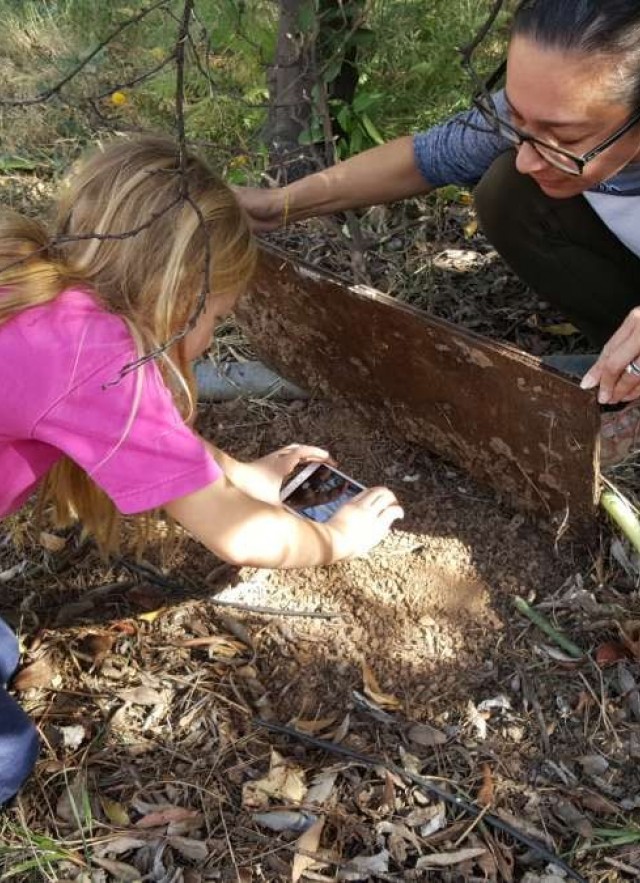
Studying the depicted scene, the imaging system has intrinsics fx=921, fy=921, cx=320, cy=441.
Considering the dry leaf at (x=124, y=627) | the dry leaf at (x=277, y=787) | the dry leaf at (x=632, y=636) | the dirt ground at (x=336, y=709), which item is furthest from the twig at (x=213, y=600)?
the dry leaf at (x=632, y=636)

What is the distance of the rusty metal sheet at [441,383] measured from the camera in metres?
1.90

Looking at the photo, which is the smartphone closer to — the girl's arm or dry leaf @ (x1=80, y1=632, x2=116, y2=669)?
the girl's arm

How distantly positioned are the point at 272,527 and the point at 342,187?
3.16 feet

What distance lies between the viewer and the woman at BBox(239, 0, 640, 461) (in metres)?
1.58

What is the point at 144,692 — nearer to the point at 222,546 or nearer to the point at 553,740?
the point at 222,546

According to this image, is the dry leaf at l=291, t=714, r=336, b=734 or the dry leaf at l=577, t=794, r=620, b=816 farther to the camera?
the dry leaf at l=291, t=714, r=336, b=734

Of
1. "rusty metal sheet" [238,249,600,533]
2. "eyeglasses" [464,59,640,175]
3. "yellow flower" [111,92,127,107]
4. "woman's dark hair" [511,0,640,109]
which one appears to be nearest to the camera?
"woman's dark hair" [511,0,640,109]

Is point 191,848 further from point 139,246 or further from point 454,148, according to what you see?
point 454,148

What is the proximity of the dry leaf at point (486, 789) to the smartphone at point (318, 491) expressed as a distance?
2.08ft

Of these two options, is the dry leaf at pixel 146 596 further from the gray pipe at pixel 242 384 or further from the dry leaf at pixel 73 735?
the gray pipe at pixel 242 384

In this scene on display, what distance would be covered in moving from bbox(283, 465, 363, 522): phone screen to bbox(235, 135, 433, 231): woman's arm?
0.62 metres

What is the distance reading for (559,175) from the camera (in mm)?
1762

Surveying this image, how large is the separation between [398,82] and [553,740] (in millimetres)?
2177

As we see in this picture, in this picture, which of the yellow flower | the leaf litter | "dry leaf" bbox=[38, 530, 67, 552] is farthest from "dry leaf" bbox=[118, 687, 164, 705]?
the yellow flower
